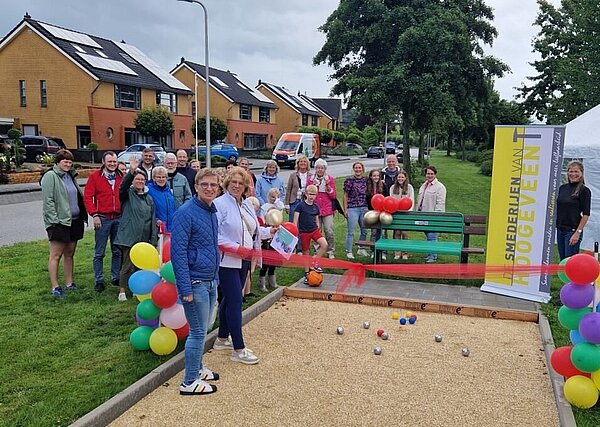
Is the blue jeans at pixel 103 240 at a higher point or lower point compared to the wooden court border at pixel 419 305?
higher

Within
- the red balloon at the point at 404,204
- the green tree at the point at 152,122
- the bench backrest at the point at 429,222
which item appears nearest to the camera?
the bench backrest at the point at 429,222

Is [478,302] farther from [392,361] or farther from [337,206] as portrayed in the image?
[337,206]

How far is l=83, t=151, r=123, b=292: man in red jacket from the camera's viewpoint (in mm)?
7277

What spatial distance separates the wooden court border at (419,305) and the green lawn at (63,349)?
45 cm

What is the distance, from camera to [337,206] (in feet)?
32.5

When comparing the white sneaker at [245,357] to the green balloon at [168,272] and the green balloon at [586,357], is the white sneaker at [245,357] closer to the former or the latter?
the green balloon at [168,272]

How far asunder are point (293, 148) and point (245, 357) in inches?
1369

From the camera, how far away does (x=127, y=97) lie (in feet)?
133

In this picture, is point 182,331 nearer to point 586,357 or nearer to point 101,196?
point 101,196

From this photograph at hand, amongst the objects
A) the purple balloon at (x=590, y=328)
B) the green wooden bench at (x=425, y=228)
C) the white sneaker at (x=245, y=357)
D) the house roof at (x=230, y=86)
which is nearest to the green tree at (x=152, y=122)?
the house roof at (x=230, y=86)

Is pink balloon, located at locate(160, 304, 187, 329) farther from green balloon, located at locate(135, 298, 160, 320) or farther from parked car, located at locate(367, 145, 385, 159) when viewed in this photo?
parked car, located at locate(367, 145, 385, 159)

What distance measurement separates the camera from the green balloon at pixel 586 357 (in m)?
4.55

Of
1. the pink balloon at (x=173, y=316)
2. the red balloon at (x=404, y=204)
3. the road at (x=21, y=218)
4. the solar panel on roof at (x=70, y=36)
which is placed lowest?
the road at (x=21, y=218)

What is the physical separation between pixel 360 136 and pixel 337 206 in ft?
235
